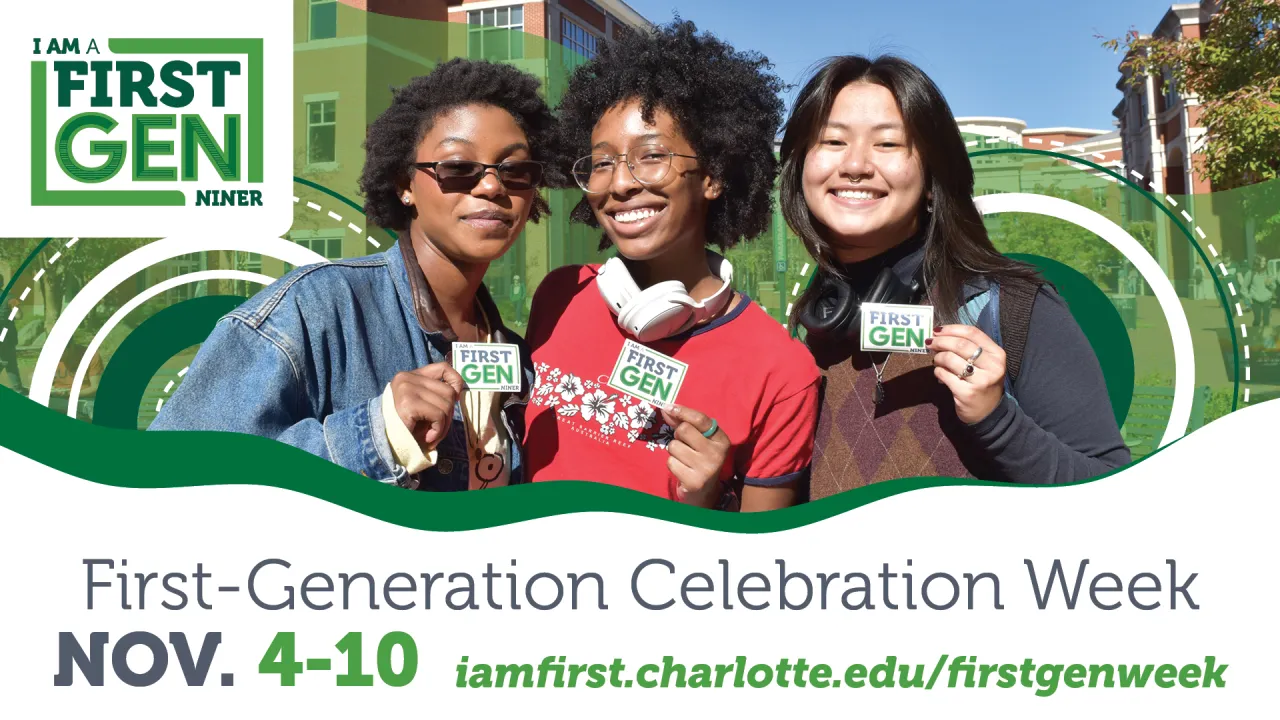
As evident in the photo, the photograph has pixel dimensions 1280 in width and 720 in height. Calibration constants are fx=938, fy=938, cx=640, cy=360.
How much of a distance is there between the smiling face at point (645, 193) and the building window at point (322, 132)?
3.99 ft

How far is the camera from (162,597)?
115 inches

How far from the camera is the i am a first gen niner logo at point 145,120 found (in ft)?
10.8

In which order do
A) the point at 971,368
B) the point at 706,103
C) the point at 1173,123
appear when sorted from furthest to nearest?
the point at 1173,123 < the point at 706,103 < the point at 971,368

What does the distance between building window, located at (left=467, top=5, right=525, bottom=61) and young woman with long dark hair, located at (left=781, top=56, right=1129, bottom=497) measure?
46.1 inches

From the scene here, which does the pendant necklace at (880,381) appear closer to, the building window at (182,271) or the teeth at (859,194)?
the teeth at (859,194)

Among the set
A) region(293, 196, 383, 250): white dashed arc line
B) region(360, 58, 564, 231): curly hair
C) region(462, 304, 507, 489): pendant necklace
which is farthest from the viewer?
region(293, 196, 383, 250): white dashed arc line

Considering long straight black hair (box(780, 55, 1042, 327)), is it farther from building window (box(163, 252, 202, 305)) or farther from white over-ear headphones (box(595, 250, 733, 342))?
building window (box(163, 252, 202, 305))

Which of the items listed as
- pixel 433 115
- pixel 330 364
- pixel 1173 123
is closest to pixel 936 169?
pixel 433 115

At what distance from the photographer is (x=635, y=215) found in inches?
122

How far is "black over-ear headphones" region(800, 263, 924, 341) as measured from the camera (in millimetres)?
3033

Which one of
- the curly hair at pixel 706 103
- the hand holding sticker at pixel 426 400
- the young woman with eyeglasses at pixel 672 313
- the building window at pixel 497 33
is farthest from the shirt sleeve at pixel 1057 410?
the building window at pixel 497 33

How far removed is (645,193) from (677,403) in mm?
701

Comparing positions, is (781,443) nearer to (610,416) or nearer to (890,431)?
(890,431)

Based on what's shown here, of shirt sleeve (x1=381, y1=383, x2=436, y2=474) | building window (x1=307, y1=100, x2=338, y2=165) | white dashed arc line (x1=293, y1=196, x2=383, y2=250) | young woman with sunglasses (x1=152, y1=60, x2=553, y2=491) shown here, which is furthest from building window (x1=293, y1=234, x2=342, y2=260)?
shirt sleeve (x1=381, y1=383, x2=436, y2=474)
